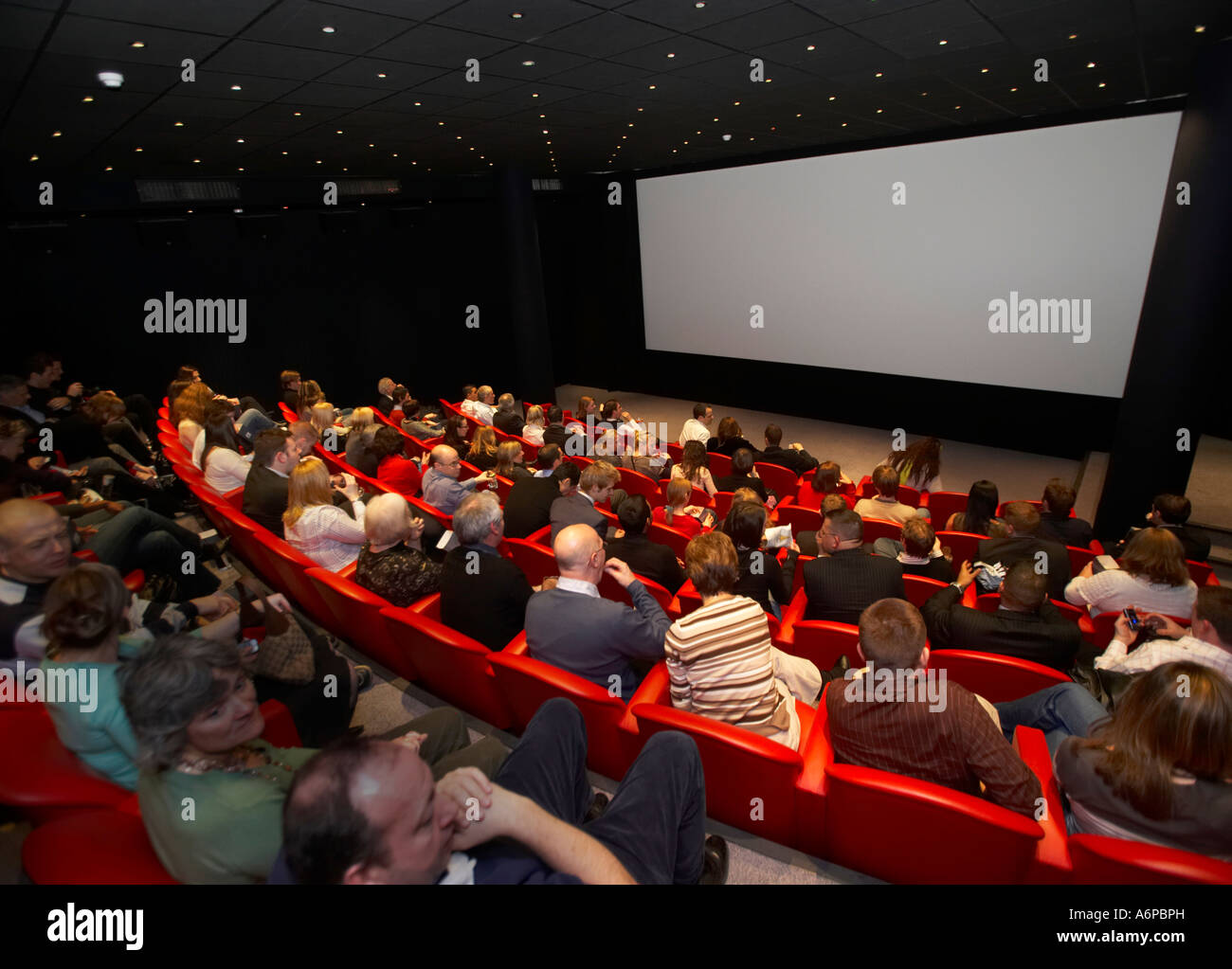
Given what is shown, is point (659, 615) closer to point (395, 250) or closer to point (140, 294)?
point (140, 294)

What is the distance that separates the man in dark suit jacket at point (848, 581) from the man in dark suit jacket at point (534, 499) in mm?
1883

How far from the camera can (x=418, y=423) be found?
7.53 meters

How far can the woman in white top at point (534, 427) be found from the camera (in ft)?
24.9

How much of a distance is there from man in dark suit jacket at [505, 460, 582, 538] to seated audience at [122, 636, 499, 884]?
2.76 metres

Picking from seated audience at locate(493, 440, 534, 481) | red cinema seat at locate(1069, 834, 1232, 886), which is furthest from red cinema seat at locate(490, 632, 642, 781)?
seated audience at locate(493, 440, 534, 481)

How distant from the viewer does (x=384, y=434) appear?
548 centimetres

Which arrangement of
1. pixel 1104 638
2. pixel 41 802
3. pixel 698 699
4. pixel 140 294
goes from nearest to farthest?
pixel 41 802
pixel 698 699
pixel 1104 638
pixel 140 294

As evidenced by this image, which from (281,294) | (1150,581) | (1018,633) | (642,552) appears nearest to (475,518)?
(642,552)

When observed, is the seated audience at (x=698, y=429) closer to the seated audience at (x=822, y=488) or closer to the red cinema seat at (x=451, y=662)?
the seated audience at (x=822, y=488)

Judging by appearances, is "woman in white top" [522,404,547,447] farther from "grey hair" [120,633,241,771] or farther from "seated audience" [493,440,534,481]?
"grey hair" [120,633,241,771]

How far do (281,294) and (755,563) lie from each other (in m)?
9.64

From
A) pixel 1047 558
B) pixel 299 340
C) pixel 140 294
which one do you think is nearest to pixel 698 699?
pixel 1047 558

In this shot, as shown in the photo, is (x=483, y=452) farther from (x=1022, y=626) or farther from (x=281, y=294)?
(x=281, y=294)

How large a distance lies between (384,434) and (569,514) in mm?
2350
